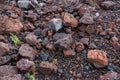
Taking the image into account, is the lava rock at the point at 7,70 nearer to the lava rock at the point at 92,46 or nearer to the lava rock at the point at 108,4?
the lava rock at the point at 92,46

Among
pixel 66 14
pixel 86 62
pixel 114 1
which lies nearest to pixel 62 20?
pixel 66 14

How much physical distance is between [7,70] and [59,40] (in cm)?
55

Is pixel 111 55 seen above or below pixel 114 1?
below

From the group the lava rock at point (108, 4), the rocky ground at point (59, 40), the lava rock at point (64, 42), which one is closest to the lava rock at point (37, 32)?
the rocky ground at point (59, 40)

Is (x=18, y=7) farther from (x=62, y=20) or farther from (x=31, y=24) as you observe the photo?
(x=62, y=20)

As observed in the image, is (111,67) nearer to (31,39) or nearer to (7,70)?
(31,39)

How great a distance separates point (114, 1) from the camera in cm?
344

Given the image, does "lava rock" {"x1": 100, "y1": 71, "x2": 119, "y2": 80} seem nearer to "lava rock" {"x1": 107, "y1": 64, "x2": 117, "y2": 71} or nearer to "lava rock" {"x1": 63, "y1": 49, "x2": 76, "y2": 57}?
"lava rock" {"x1": 107, "y1": 64, "x2": 117, "y2": 71}

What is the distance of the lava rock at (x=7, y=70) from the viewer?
2510 millimetres

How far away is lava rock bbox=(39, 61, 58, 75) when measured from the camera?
8.38 ft

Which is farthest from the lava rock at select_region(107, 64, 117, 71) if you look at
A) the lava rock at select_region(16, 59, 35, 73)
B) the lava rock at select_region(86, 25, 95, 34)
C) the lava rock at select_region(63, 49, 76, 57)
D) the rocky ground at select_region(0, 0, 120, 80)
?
the lava rock at select_region(16, 59, 35, 73)

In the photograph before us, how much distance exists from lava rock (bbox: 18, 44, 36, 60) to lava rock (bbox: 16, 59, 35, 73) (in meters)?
0.09

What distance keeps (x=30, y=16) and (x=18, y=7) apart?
0.89ft

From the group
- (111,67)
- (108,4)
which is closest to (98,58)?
(111,67)
